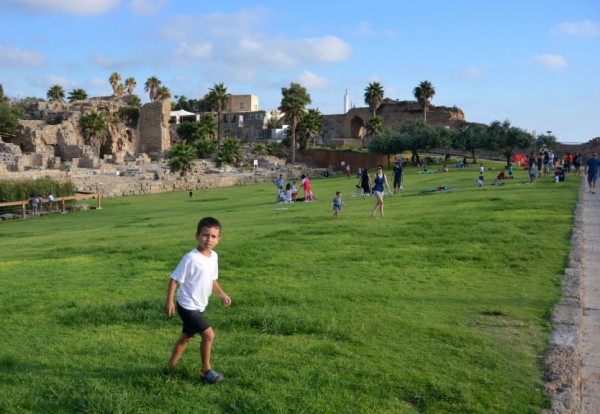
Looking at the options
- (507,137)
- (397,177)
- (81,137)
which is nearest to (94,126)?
(81,137)

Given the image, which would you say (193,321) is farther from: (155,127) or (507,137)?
(155,127)

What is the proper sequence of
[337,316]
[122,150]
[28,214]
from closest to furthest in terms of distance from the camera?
[337,316] → [28,214] → [122,150]

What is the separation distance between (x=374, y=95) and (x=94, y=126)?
1709 inches

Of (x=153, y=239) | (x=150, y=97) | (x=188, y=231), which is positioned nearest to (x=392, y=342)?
(x=153, y=239)

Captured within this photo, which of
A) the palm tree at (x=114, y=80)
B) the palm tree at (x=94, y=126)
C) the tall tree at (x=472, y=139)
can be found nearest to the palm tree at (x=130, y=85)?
the palm tree at (x=114, y=80)

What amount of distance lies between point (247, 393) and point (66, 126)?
245ft

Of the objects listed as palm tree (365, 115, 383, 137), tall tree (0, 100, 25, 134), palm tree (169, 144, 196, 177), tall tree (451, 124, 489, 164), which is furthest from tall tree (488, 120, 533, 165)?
tall tree (0, 100, 25, 134)

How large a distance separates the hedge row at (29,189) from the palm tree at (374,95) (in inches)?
2468

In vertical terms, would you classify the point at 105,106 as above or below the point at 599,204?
above

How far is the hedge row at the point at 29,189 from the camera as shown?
33719 millimetres

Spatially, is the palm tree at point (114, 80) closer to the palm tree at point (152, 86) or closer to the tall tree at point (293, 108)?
the palm tree at point (152, 86)

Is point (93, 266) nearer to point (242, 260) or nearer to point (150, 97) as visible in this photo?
point (242, 260)

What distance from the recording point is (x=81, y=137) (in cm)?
7444

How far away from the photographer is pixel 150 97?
10606 cm
